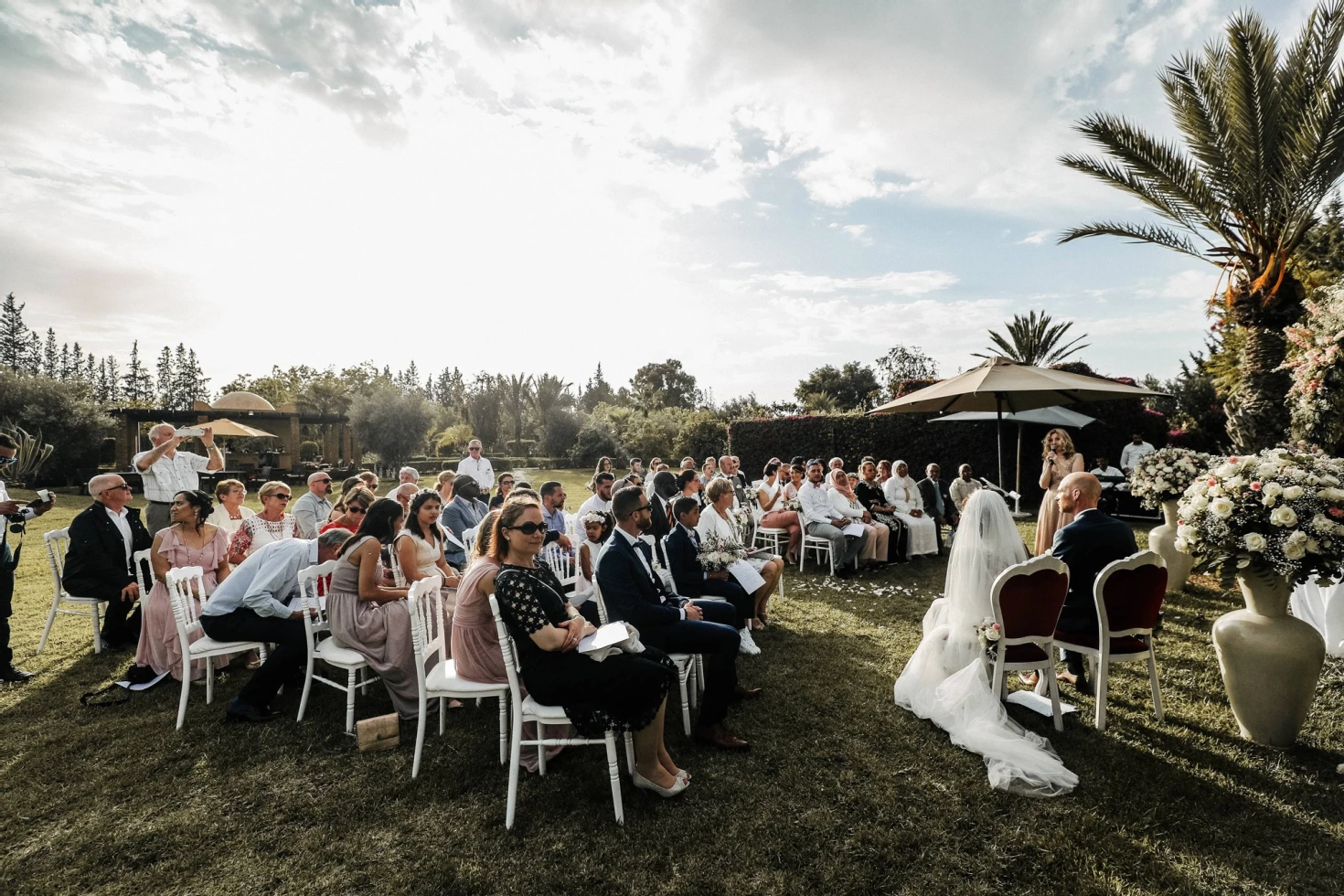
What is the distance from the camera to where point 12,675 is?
5.30 m

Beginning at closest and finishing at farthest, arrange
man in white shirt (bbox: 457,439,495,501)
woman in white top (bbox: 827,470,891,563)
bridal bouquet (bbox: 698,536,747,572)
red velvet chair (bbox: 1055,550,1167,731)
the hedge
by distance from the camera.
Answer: red velvet chair (bbox: 1055,550,1167,731) → bridal bouquet (bbox: 698,536,747,572) → woman in white top (bbox: 827,470,891,563) → man in white shirt (bbox: 457,439,495,501) → the hedge

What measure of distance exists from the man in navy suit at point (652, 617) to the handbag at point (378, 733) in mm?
1567

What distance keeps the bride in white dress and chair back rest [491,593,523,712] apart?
2700mm

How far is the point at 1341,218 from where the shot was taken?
16547 mm

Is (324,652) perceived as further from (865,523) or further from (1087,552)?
(865,523)

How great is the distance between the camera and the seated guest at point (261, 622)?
14.9 feet

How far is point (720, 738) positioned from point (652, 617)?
0.88 m

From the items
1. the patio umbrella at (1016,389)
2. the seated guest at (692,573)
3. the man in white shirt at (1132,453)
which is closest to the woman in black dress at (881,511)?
the patio umbrella at (1016,389)

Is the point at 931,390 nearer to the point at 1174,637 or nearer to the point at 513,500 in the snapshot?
the point at 1174,637

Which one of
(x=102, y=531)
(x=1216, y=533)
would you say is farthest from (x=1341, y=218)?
(x=102, y=531)

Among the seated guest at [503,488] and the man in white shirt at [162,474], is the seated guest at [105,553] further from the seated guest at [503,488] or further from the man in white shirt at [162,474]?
the seated guest at [503,488]

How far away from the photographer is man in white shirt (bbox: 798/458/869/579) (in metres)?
9.07

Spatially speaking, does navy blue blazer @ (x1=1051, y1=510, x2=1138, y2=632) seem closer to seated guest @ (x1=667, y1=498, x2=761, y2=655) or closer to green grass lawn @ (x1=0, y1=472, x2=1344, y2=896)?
green grass lawn @ (x1=0, y1=472, x2=1344, y2=896)

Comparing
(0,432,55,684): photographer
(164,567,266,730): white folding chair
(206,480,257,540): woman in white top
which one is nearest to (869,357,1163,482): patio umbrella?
(206,480,257,540): woman in white top
